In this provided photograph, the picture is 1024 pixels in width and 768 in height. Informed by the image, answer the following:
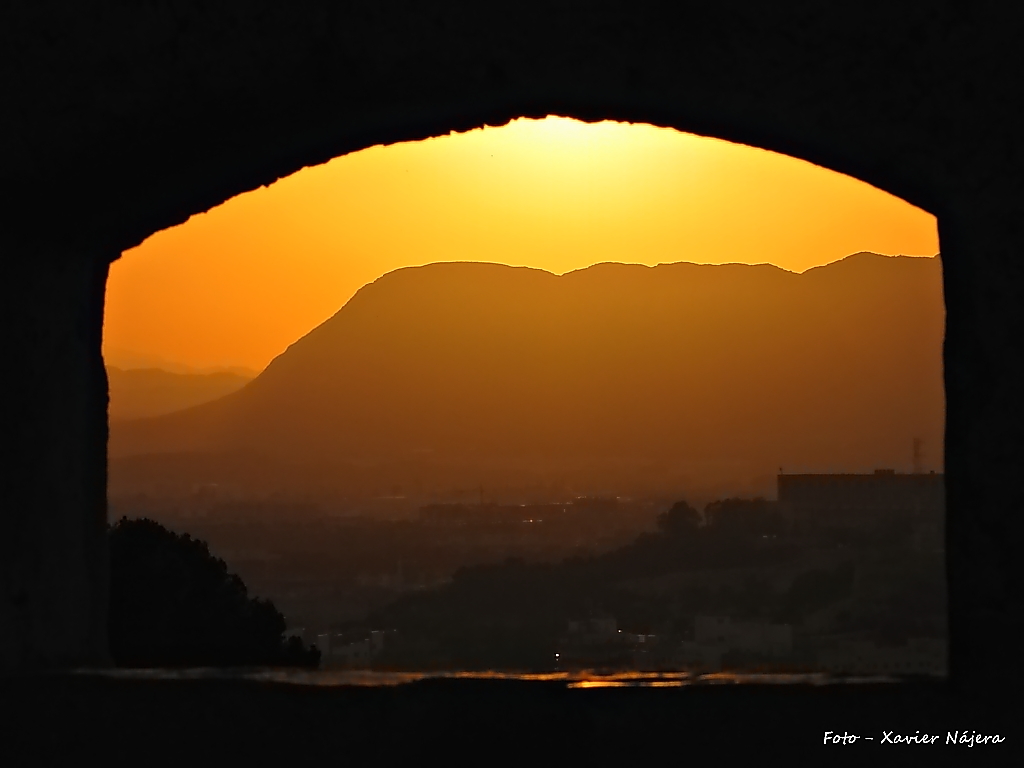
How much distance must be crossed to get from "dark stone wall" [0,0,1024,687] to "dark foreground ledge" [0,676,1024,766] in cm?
13

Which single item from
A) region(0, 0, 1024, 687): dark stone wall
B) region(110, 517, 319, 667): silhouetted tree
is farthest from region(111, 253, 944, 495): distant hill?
region(0, 0, 1024, 687): dark stone wall

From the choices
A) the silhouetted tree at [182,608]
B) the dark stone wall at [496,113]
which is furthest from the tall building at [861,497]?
the dark stone wall at [496,113]

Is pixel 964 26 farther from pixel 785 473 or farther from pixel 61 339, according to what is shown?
pixel 785 473

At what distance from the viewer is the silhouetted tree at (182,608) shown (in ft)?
17.9

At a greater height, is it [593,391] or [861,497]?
[593,391]

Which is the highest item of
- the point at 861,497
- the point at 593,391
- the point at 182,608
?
the point at 593,391

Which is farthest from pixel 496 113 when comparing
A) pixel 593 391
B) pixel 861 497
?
pixel 593 391

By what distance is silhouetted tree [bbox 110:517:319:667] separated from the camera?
17.9ft

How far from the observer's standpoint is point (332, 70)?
230cm

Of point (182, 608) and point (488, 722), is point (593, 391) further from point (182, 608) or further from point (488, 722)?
point (488, 722)

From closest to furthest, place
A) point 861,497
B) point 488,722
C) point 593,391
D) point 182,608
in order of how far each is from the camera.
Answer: point 488,722 < point 182,608 < point 861,497 < point 593,391

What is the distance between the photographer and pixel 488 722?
7.38ft

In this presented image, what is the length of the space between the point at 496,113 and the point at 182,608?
4.07 m

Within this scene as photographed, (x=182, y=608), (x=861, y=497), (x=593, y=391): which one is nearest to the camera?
(x=182, y=608)
